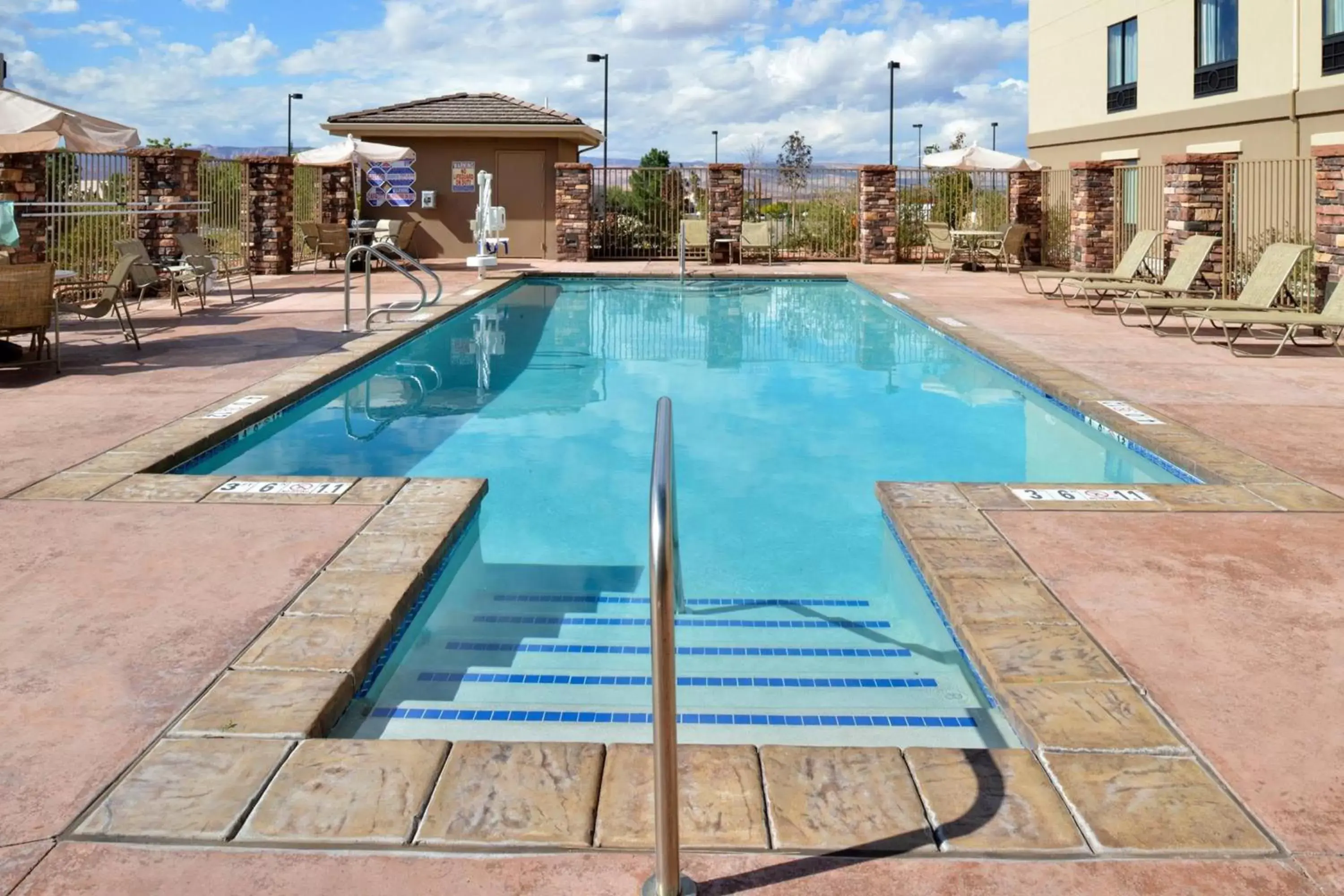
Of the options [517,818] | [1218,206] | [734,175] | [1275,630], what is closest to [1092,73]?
[734,175]

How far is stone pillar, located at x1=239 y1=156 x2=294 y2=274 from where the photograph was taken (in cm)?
1903

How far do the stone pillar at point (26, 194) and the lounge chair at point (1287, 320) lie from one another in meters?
11.2

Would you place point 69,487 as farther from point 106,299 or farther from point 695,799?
point 106,299

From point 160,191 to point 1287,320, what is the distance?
536 inches

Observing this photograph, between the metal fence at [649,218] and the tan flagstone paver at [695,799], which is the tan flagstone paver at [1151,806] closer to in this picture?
the tan flagstone paver at [695,799]

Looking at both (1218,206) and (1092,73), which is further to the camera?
(1092,73)

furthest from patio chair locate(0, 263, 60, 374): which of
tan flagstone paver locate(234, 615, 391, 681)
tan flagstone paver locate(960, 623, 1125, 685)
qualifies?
tan flagstone paver locate(960, 623, 1125, 685)

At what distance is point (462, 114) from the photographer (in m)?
24.0

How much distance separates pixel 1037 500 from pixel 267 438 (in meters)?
4.70

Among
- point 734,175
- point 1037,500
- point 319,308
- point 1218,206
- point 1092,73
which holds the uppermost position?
point 1092,73

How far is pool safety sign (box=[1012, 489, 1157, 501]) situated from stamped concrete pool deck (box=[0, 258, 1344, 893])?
282 millimetres

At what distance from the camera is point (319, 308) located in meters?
14.4

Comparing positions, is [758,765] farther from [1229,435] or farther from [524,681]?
[1229,435]

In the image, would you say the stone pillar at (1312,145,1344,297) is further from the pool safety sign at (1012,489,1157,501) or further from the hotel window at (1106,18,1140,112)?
the hotel window at (1106,18,1140,112)
